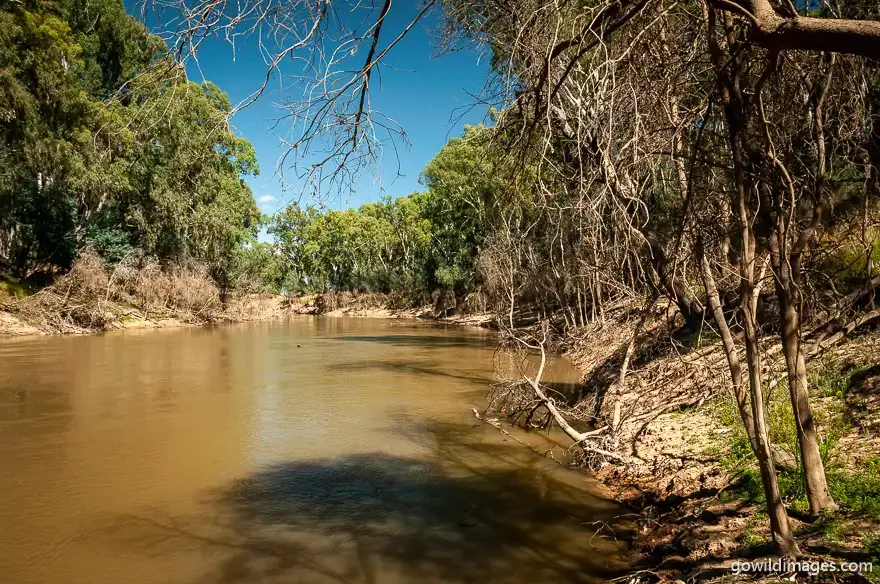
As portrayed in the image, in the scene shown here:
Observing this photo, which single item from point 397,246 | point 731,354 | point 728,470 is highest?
point 397,246

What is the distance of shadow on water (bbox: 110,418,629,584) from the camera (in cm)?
396

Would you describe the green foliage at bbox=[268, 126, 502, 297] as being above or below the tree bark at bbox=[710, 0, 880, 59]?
above

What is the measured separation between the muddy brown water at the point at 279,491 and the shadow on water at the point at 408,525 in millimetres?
20

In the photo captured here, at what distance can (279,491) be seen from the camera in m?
5.66

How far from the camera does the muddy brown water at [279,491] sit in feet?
13.3

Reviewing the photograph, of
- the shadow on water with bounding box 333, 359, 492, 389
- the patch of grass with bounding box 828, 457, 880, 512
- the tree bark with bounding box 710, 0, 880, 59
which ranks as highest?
the tree bark with bounding box 710, 0, 880, 59

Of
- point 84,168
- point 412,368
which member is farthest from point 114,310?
point 412,368

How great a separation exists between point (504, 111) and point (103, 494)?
559 centimetres

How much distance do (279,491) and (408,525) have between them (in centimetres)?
170

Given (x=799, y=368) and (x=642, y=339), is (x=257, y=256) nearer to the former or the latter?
(x=642, y=339)

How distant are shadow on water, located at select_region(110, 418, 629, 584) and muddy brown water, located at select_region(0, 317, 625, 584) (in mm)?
20

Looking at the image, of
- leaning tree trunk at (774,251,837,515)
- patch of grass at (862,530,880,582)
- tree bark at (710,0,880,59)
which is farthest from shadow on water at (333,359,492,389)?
tree bark at (710,0,880,59)

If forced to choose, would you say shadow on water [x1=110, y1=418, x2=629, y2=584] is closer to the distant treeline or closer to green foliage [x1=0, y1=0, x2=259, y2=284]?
green foliage [x1=0, y1=0, x2=259, y2=284]

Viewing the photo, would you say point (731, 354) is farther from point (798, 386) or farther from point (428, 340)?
point (428, 340)
